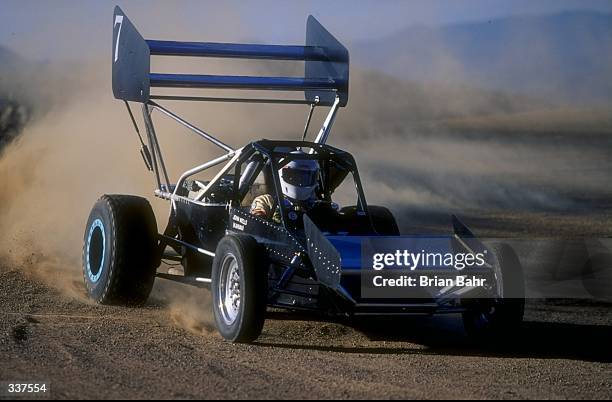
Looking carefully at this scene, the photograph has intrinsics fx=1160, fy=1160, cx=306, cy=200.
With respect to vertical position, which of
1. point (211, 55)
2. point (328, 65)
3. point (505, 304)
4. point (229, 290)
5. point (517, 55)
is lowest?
point (505, 304)

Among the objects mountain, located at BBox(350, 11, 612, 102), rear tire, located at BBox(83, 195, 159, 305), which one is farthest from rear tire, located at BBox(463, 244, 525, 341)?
mountain, located at BBox(350, 11, 612, 102)

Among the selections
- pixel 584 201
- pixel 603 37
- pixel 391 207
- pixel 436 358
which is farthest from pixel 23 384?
pixel 603 37

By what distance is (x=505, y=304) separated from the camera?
8.05 metres

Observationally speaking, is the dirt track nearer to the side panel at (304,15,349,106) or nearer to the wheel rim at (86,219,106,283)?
the wheel rim at (86,219,106,283)

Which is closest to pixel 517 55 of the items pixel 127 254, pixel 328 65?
pixel 328 65

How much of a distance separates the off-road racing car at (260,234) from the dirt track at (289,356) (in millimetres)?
281

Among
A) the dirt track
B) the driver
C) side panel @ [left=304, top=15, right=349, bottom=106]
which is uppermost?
side panel @ [left=304, top=15, right=349, bottom=106]

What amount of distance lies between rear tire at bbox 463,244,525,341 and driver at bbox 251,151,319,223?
155 cm

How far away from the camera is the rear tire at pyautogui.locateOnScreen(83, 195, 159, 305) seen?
9.10 meters

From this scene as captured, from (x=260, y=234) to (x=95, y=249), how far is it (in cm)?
198

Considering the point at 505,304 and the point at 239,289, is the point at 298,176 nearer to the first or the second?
the point at 239,289

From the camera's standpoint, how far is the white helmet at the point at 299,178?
347 inches

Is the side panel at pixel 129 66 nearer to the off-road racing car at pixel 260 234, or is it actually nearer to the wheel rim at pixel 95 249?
the off-road racing car at pixel 260 234

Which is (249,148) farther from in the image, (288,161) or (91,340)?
(91,340)
